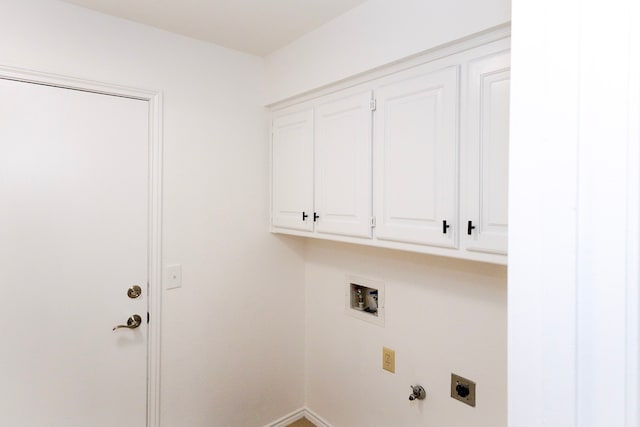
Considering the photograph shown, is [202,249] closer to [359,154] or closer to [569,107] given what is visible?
[359,154]

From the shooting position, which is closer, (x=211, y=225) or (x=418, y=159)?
(x=418, y=159)

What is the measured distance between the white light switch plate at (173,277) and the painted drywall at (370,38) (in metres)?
1.10

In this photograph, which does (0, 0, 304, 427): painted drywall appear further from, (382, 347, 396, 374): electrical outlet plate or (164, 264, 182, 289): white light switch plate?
(382, 347, 396, 374): electrical outlet plate

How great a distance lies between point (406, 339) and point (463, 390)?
0.34 m

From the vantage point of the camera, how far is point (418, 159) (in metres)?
1.52

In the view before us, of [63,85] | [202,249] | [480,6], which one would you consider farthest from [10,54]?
[480,6]

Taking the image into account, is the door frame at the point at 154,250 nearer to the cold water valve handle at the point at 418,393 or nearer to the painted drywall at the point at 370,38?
the painted drywall at the point at 370,38

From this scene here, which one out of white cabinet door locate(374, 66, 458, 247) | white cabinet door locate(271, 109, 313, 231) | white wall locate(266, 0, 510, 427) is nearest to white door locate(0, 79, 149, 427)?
white cabinet door locate(271, 109, 313, 231)

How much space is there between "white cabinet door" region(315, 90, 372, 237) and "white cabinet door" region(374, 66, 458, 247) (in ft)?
0.23

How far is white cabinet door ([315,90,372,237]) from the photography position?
1.75m

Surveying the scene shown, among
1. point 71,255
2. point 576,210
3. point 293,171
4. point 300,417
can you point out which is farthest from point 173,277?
point 576,210

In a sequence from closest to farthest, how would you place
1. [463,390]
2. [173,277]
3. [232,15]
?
[463,390], [232,15], [173,277]

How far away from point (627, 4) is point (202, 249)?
204cm

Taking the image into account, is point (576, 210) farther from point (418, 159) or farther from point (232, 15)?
point (232, 15)
